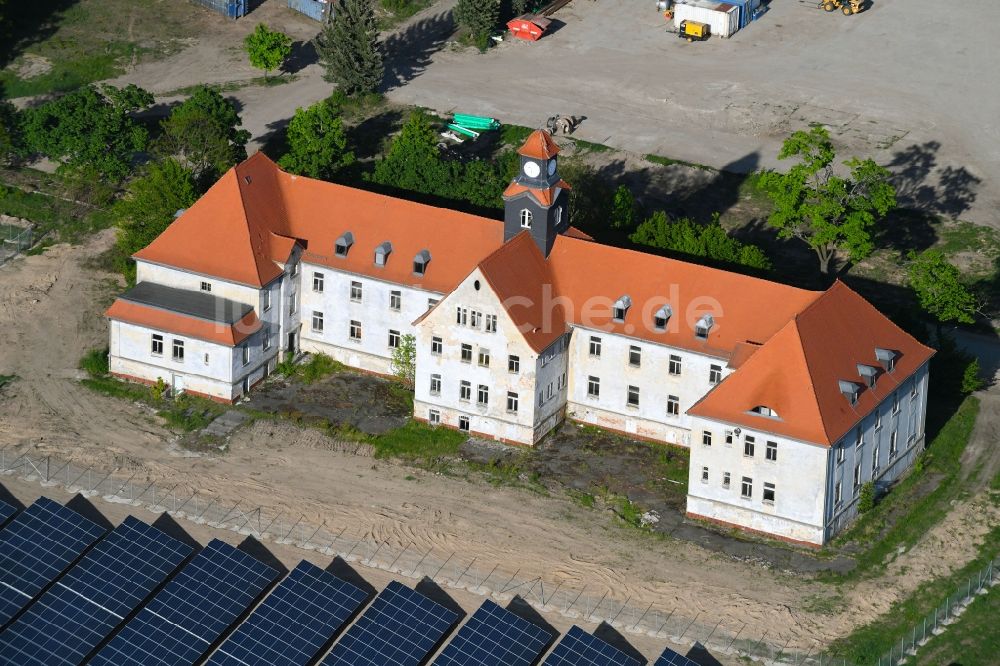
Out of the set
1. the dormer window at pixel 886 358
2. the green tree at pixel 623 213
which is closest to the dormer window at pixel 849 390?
the dormer window at pixel 886 358

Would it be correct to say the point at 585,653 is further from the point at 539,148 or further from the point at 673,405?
the point at 539,148

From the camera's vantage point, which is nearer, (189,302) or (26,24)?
(189,302)

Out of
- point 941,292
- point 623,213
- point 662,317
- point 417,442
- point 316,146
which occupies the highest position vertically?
point 316,146

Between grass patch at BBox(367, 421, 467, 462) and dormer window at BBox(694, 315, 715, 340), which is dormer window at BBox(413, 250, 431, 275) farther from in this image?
dormer window at BBox(694, 315, 715, 340)

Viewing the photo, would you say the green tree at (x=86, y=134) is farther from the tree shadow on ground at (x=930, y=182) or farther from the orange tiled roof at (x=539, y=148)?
the tree shadow on ground at (x=930, y=182)

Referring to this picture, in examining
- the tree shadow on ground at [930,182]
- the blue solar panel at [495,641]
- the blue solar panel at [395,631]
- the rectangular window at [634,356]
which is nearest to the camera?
the blue solar panel at [395,631]

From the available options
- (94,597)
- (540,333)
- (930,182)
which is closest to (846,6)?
(930,182)

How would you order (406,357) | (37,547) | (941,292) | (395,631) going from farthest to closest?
(941,292) < (406,357) < (37,547) < (395,631)

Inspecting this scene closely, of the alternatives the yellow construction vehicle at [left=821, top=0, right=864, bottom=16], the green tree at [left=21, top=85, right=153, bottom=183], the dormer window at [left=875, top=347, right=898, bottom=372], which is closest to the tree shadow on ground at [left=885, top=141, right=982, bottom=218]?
the yellow construction vehicle at [left=821, top=0, right=864, bottom=16]
